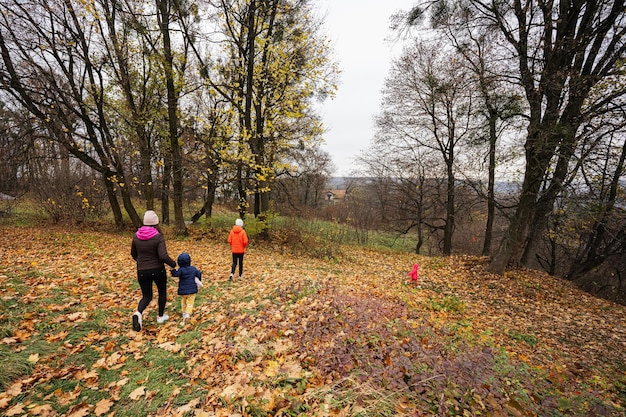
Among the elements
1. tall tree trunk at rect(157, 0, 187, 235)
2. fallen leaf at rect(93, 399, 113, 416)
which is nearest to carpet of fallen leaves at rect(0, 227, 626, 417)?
fallen leaf at rect(93, 399, 113, 416)

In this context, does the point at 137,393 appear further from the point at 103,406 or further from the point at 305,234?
the point at 305,234

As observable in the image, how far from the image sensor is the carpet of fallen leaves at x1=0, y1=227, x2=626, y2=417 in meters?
3.04

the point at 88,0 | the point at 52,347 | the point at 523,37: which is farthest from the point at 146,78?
the point at 523,37

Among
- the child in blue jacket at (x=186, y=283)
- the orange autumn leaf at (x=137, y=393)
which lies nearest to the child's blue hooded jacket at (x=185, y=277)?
the child in blue jacket at (x=186, y=283)

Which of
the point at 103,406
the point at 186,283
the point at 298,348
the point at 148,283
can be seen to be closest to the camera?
the point at 103,406

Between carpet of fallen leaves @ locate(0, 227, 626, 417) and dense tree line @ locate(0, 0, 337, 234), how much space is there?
577 centimetres

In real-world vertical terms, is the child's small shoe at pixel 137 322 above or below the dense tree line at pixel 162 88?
below

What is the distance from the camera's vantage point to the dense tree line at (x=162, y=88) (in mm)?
10969

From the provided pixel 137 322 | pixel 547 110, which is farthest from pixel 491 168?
pixel 137 322

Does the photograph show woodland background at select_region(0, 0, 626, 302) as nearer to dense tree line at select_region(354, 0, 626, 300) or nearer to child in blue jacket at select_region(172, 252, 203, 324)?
dense tree line at select_region(354, 0, 626, 300)

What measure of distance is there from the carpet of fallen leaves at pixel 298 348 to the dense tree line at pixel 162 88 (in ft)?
18.9

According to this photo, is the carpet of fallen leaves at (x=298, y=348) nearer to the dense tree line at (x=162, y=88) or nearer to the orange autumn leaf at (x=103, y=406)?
the orange autumn leaf at (x=103, y=406)

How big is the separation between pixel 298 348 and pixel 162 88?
14620mm

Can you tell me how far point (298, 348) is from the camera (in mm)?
4008
